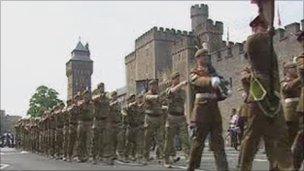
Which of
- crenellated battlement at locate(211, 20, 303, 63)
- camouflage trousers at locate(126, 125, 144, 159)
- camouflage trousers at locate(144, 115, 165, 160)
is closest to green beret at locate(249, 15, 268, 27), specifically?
camouflage trousers at locate(144, 115, 165, 160)

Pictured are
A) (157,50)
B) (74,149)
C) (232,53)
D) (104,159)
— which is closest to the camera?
(104,159)

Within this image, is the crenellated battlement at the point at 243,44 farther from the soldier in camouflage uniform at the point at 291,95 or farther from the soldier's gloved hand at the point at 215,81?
the soldier's gloved hand at the point at 215,81

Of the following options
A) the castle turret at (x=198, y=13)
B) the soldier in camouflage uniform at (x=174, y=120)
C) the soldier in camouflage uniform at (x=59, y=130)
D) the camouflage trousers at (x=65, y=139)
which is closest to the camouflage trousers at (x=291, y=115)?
the soldier in camouflage uniform at (x=174, y=120)

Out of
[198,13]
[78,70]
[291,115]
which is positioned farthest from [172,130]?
[78,70]

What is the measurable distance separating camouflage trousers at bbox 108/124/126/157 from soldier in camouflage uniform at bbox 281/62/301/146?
6347 mm

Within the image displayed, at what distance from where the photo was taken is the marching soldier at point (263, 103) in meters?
6.78

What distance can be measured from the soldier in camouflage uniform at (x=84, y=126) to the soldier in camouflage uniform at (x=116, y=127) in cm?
56

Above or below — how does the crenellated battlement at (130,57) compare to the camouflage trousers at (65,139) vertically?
above

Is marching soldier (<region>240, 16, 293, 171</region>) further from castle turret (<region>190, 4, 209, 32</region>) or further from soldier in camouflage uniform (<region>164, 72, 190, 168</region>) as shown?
castle turret (<region>190, 4, 209, 32</region>)

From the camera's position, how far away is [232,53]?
4169 centimetres

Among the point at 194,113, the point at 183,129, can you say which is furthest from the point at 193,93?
the point at 183,129

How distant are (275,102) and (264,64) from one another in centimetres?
42

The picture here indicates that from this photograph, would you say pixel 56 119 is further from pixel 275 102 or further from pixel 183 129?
pixel 275 102

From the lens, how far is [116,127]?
53.4 ft
